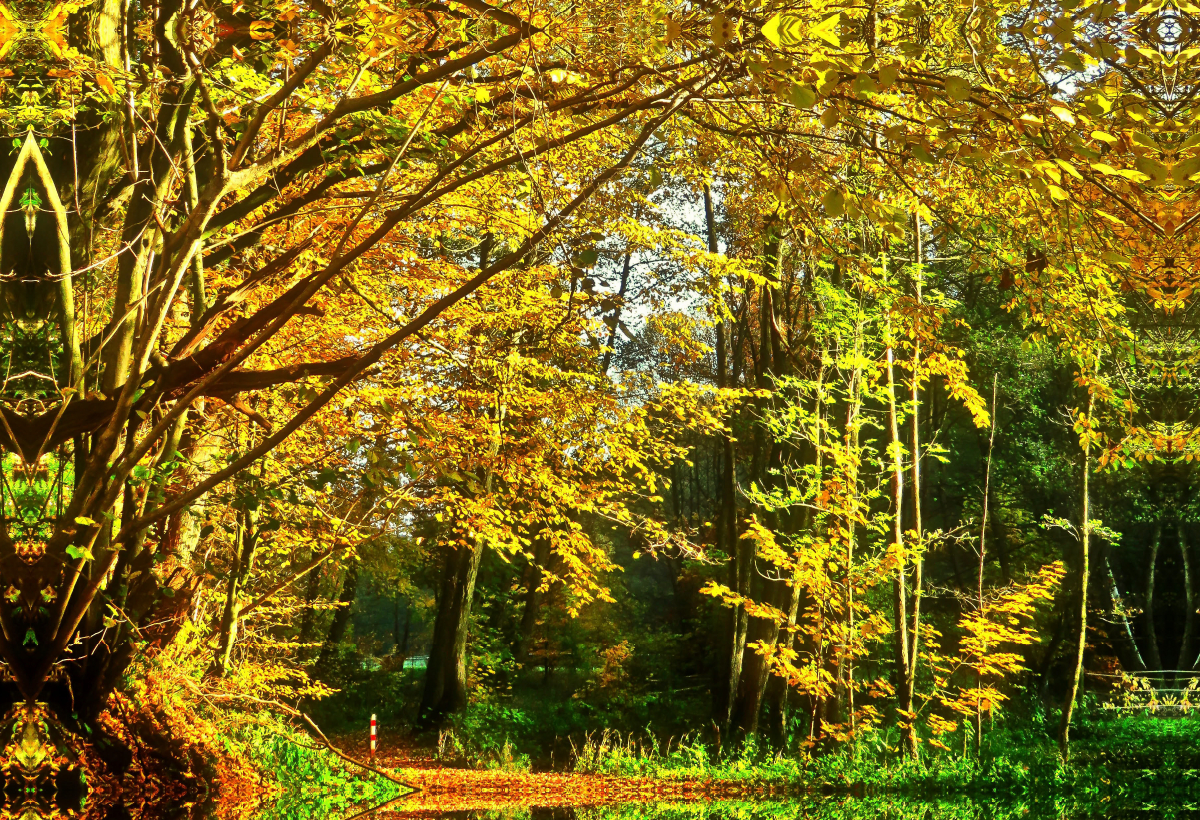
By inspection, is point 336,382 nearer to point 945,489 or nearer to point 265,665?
point 265,665

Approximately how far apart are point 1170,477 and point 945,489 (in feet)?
24.0

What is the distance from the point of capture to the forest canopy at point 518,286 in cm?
304

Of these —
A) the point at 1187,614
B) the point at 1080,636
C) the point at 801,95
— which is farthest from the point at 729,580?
the point at 801,95

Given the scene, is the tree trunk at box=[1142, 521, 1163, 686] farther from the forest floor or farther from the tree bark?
the forest floor

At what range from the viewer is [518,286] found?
31.2ft

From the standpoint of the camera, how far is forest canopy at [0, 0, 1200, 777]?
3043mm

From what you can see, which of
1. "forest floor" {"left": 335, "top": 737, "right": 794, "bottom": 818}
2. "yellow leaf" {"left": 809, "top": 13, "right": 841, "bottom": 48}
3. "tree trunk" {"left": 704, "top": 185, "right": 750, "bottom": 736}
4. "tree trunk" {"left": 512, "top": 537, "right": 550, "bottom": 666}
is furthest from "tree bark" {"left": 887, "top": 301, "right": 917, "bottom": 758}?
"tree trunk" {"left": 512, "top": 537, "right": 550, "bottom": 666}

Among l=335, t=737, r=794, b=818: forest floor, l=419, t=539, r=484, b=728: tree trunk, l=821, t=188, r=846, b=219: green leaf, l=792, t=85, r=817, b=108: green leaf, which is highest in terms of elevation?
l=792, t=85, r=817, b=108: green leaf

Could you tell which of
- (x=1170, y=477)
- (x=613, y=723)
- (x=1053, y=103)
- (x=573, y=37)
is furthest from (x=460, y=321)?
(x=1170, y=477)

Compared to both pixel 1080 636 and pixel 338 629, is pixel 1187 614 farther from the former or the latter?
pixel 338 629

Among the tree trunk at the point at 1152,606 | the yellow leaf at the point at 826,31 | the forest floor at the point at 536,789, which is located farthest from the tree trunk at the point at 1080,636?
the yellow leaf at the point at 826,31

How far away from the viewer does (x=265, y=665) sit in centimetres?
1119

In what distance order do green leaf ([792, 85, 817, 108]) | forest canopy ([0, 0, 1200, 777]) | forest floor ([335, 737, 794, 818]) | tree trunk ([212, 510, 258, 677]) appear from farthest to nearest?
forest floor ([335, 737, 794, 818]), tree trunk ([212, 510, 258, 677]), forest canopy ([0, 0, 1200, 777]), green leaf ([792, 85, 817, 108])

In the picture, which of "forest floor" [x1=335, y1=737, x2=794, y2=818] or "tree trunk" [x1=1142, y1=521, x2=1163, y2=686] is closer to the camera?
"forest floor" [x1=335, y1=737, x2=794, y2=818]
